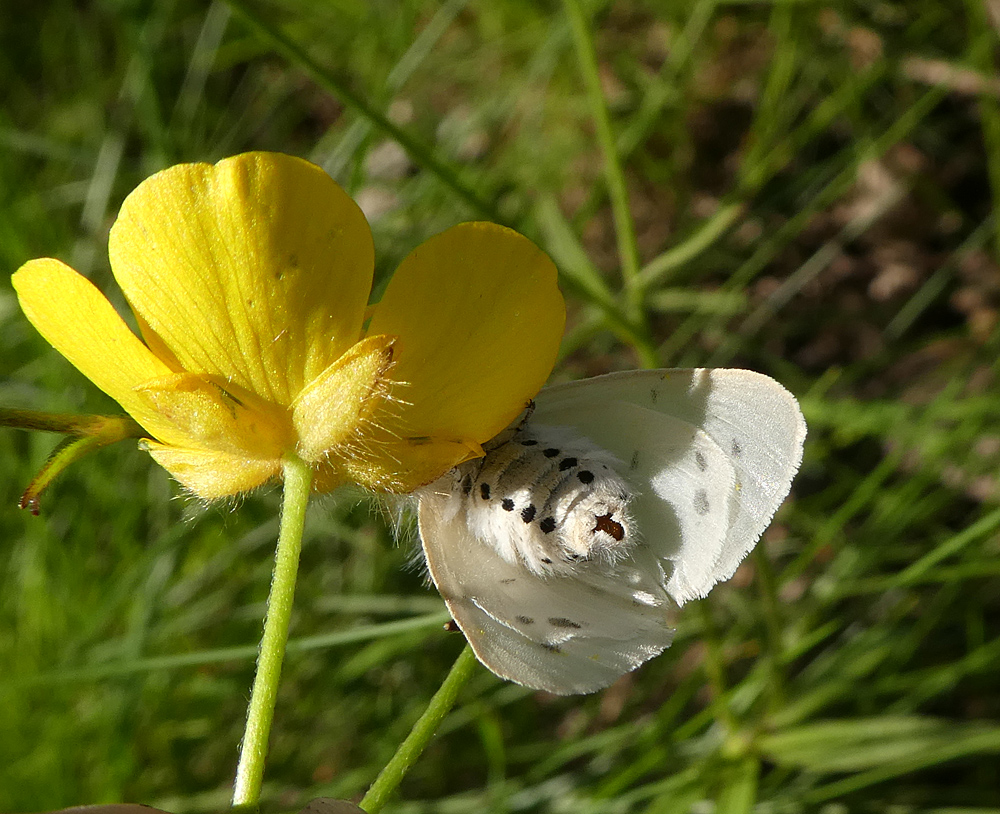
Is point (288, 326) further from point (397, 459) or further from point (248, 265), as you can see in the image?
point (397, 459)

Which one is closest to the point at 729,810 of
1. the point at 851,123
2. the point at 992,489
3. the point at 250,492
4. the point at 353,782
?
the point at 353,782

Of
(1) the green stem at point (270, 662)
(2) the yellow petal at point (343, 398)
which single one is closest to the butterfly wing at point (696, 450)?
(2) the yellow petal at point (343, 398)

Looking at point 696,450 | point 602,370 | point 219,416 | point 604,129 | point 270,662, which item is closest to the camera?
point 270,662

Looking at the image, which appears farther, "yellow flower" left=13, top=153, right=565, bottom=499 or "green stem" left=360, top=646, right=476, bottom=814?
"green stem" left=360, top=646, right=476, bottom=814

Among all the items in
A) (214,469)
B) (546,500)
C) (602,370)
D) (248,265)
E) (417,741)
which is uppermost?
(248,265)

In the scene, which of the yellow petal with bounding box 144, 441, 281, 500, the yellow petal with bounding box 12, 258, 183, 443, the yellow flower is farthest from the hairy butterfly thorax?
the yellow petal with bounding box 12, 258, 183, 443

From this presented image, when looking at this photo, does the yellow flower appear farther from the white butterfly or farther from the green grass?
the green grass

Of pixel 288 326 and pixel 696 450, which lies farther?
pixel 696 450

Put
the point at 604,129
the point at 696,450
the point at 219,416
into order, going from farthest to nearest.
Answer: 1. the point at 604,129
2. the point at 696,450
3. the point at 219,416

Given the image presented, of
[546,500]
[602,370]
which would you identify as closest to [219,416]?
[546,500]
